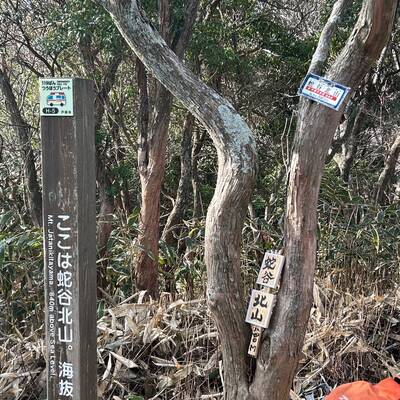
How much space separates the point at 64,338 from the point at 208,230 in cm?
77

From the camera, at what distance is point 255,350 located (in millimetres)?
2215

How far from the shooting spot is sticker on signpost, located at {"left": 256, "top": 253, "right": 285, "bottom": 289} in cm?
219

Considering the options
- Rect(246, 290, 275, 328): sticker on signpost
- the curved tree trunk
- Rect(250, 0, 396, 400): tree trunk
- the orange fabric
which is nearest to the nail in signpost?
the curved tree trunk

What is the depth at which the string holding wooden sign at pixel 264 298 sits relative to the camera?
7.18 ft

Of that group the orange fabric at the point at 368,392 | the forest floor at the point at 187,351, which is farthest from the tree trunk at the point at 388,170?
the orange fabric at the point at 368,392

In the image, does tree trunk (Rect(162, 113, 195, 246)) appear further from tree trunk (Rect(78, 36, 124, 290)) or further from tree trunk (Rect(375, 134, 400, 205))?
tree trunk (Rect(375, 134, 400, 205))

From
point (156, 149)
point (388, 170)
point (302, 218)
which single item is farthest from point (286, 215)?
point (388, 170)

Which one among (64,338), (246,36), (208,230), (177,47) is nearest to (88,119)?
(208,230)

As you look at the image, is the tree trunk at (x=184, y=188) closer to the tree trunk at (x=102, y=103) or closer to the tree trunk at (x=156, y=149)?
the tree trunk at (x=102, y=103)

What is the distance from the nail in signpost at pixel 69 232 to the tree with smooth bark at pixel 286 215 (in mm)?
472

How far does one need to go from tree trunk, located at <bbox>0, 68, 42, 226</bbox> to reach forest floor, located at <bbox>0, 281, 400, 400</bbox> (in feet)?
11.7

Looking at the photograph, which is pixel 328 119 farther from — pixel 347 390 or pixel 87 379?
pixel 87 379

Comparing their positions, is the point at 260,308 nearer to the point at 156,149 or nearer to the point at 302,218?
the point at 302,218

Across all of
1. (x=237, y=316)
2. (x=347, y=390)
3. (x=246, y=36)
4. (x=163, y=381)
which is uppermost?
(x=246, y=36)
